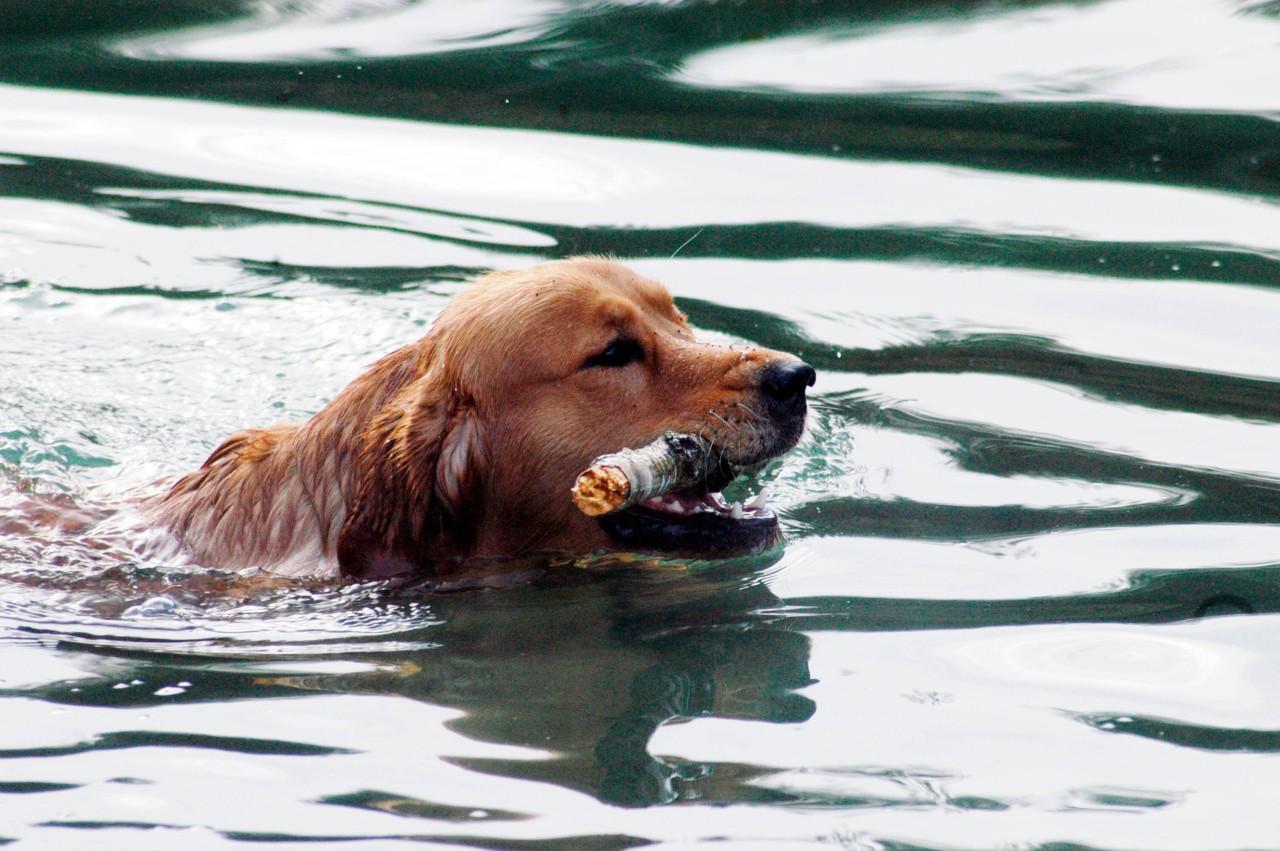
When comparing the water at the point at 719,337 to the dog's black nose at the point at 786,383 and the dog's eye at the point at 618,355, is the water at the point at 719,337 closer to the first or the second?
the dog's black nose at the point at 786,383

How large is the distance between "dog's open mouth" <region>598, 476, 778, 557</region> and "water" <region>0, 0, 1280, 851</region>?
5.7 inches

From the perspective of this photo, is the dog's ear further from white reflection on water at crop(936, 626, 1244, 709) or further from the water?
white reflection on water at crop(936, 626, 1244, 709)

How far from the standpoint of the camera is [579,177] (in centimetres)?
927

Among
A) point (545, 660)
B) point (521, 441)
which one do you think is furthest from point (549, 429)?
point (545, 660)

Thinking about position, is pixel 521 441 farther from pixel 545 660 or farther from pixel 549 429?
pixel 545 660

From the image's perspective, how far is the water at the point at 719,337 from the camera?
12.2 ft

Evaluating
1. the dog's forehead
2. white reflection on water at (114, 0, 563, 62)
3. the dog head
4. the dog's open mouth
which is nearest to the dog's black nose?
the dog head

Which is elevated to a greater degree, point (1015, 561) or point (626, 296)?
point (626, 296)

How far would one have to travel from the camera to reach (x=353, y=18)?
11.1 meters

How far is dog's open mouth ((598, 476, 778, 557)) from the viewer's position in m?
5.02

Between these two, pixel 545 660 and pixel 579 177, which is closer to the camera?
pixel 545 660

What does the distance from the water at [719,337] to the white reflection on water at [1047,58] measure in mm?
30

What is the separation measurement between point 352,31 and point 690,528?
6.93 metres

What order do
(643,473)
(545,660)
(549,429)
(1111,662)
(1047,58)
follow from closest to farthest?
(1111,662) → (545,660) → (643,473) → (549,429) → (1047,58)
